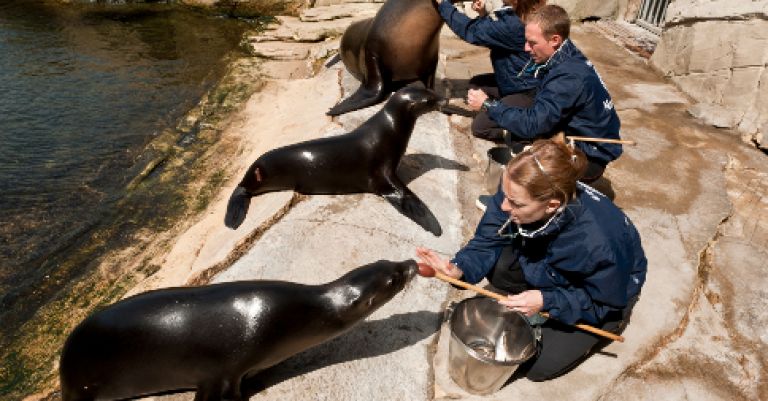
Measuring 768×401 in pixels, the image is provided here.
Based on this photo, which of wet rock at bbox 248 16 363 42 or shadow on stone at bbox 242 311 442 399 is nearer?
shadow on stone at bbox 242 311 442 399

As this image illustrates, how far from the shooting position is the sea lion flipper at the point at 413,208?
12.4 feet

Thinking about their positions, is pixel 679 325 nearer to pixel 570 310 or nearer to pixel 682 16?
pixel 570 310

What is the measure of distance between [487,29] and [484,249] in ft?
8.50

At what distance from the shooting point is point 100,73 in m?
7.89

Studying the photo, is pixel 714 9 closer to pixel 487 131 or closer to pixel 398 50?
pixel 487 131

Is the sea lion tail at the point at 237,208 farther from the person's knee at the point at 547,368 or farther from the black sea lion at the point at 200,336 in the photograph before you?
the person's knee at the point at 547,368

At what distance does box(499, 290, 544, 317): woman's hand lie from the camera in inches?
97.1

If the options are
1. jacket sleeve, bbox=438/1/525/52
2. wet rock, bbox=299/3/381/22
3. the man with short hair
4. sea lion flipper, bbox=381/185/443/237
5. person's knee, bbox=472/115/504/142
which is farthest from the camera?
wet rock, bbox=299/3/381/22

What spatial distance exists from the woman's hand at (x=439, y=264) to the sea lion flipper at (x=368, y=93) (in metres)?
2.71

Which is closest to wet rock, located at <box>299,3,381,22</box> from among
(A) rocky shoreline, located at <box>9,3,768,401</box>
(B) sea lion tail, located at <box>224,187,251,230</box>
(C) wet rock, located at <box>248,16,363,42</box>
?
(C) wet rock, located at <box>248,16,363,42</box>

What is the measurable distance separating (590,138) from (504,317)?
151 centimetres

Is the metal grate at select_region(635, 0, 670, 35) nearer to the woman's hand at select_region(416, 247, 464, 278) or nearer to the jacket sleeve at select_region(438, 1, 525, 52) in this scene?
the jacket sleeve at select_region(438, 1, 525, 52)

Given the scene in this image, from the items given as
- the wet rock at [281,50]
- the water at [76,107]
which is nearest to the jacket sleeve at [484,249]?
the water at [76,107]

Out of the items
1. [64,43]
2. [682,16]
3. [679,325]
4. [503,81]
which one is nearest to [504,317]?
[679,325]
